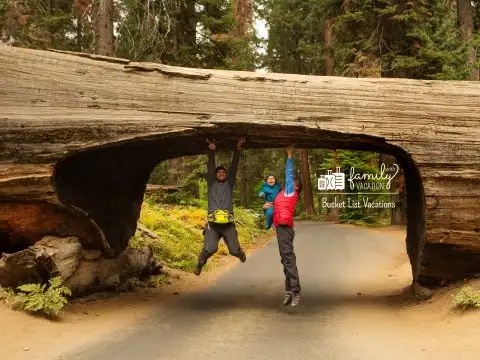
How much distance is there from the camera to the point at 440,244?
794cm

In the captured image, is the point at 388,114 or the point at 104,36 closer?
the point at 388,114

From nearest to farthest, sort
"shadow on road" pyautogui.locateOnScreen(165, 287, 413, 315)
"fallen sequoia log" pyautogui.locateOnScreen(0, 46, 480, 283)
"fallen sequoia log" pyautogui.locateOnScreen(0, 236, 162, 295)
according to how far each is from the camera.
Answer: "fallen sequoia log" pyautogui.locateOnScreen(0, 236, 162, 295) < "fallen sequoia log" pyautogui.locateOnScreen(0, 46, 480, 283) < "shadow on road" pyautogui.locateOnScreen(165, 287, 413, 315)

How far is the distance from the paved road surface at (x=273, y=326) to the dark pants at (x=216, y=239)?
970 millimetres

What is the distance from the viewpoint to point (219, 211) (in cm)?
841

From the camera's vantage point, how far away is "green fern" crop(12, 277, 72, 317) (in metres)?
6.94

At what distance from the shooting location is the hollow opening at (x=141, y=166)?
8094mm

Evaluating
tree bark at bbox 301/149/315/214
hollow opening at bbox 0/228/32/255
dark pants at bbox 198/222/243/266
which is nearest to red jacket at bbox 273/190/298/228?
dark pants at bbox 198/222/243/266

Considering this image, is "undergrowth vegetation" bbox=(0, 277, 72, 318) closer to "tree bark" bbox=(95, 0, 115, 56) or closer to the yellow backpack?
the yellow backpack

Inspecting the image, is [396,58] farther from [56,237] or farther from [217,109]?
[56,237]

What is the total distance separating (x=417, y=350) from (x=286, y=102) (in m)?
4.10

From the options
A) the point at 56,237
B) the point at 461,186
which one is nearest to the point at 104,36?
the point at 56,237

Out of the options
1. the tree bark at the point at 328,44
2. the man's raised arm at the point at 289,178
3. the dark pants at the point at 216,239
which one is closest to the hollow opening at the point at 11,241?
the dark pants at the point at 216,239

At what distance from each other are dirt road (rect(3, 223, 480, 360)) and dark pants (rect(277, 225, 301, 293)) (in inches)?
19.5

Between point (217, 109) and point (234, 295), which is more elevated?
point (217, 109)
